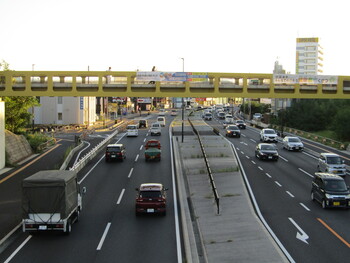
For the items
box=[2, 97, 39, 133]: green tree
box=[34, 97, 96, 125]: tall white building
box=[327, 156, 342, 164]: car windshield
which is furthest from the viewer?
box=[34, 97, 96, 125]: tall white building

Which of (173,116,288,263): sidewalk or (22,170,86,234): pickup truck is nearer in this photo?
(173,116,288,263): sidewalk

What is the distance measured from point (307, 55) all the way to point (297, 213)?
554 ft

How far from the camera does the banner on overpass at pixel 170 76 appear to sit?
118 ft

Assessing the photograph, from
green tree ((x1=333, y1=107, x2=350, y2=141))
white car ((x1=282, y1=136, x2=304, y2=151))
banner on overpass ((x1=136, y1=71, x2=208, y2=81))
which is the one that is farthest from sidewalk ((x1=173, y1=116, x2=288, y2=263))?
green tree ((x1=333, y1=107, x2=350, y2=141))

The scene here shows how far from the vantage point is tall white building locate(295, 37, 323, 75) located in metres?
179

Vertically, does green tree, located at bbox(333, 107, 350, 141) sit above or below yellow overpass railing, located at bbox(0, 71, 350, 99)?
below

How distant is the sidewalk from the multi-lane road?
34.6 inches

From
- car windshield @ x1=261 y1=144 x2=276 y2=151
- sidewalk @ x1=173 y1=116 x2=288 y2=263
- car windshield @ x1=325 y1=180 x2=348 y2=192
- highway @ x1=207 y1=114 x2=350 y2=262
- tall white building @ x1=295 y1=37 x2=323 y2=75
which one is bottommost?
highway @ x1=207 y1=114 x2=350 y2=262

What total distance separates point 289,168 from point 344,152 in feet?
44.4

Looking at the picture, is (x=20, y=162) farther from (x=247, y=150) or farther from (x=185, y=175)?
(x=247, y=150)

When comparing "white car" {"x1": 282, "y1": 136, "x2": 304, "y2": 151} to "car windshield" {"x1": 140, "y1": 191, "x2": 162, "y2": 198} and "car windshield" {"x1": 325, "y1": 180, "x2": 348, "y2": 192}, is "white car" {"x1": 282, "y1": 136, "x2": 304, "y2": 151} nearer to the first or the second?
"car windshield" {"x1": 325, "y1": 180, "x2": 348, "y2": 192}

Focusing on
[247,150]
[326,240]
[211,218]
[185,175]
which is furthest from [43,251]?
[247,150]

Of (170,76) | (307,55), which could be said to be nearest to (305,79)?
(170,76)

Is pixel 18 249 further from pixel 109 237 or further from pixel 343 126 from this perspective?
pixel 343 126
